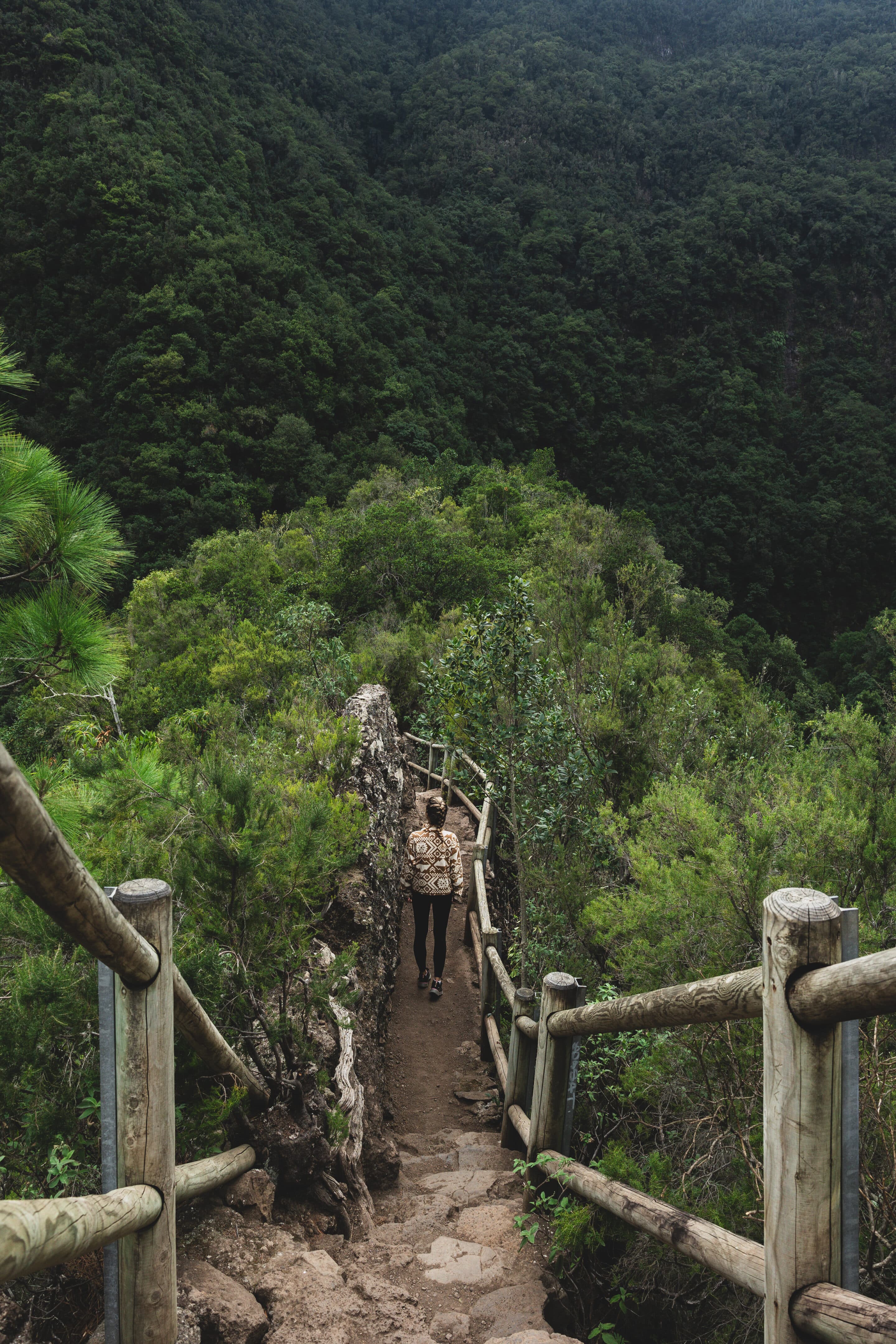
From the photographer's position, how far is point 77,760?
10.2ft

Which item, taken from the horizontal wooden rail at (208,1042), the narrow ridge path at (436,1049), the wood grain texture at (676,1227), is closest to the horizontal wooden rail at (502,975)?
the narrow ridge path at (436,1049)

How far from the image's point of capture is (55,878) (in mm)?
1083

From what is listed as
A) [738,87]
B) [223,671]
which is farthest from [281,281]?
[738,87]

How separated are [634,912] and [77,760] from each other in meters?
2.82

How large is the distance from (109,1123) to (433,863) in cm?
378

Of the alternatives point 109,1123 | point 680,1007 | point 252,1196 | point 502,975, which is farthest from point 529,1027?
point 109,1123

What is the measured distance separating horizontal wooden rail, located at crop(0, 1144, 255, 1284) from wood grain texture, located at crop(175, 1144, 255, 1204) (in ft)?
0.08

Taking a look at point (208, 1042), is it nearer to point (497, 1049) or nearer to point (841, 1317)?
point (841, 1317)

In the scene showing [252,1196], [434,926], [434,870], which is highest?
[252,1196]

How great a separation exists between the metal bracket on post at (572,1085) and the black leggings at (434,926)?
8.93 ft

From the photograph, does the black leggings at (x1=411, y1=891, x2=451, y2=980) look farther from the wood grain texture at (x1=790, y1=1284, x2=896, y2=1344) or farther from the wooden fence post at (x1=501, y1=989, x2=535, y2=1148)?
the wood grain texture at (x1=790, y1=1284, x2=896, y2=1344)

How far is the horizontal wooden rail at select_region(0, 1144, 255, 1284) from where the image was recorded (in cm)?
95

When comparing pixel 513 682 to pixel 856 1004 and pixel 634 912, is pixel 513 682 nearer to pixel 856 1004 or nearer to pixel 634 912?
pixel 634 912

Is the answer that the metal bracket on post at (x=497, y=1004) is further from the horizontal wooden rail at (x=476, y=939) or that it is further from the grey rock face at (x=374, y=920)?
the grey rock face at (x=374, y=920)
